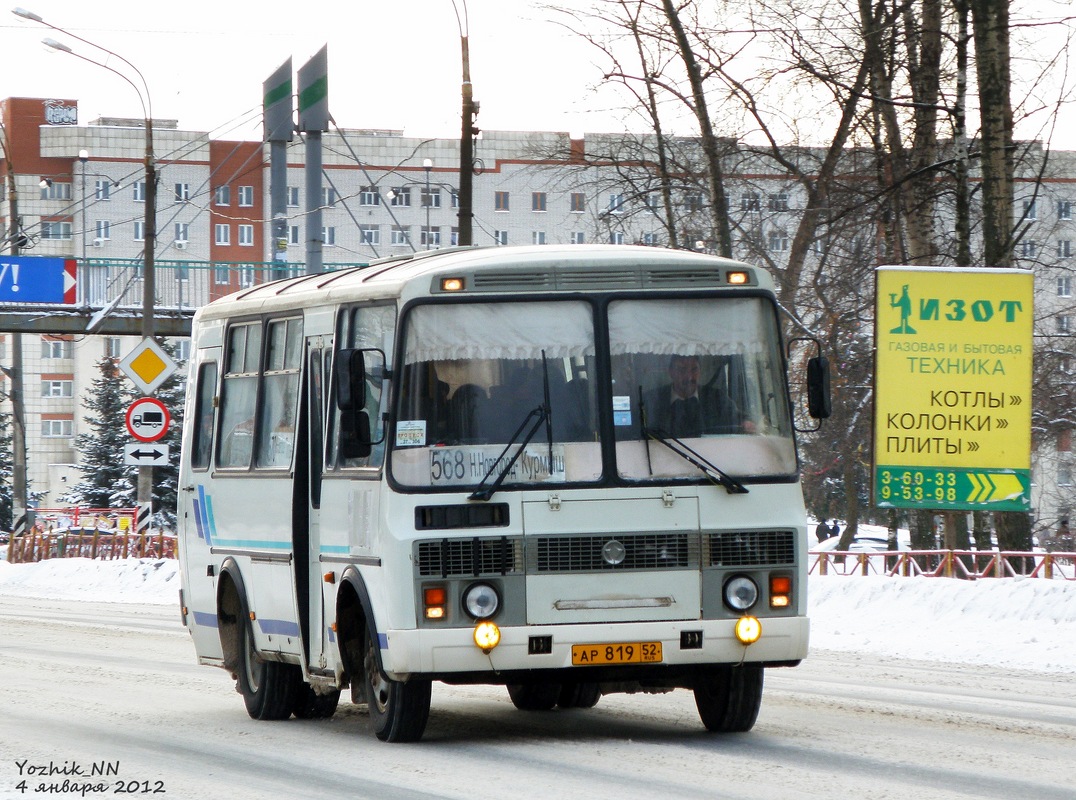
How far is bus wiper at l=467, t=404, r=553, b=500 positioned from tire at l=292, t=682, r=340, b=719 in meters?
2.97

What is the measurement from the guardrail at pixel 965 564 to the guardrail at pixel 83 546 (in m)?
14.6

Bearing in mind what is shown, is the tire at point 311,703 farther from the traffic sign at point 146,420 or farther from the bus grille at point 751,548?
the traffic sign at point 146,420

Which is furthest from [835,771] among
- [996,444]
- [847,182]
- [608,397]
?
[847,182]

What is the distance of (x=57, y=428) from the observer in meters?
108

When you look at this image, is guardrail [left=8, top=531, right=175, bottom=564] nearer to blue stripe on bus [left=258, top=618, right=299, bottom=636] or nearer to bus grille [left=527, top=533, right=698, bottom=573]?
blue stripe on bus [left=258, top=618, right=299, bottom=636]

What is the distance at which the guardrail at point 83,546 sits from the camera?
37.6 meters

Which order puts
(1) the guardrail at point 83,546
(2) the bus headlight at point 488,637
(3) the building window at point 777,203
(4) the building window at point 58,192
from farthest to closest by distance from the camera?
1. (4) the building window at point 58,192
2. (1) the guardrail at point 83,546
3. (3) the building window at point 777,203
4. (2) the bus headlight at point 488,637

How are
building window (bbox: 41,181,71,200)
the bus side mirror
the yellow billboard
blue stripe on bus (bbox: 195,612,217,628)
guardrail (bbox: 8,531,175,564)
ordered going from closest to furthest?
the bus side mirror < blue stripe on bus (bbox: 195,612,217,628) < the yellow billboard < guardrail (bbox: 8,531,175,564) < building window (bbox: 41,181,71,200)

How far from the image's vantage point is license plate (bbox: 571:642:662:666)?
945 centimetres

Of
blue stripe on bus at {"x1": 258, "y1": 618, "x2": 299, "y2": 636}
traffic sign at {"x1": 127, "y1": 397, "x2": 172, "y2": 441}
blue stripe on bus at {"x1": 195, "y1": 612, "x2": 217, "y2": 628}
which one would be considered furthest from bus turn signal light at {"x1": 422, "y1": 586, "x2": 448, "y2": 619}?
traffic sign at {"x1": 127, "y1": 397, "x2": 172, "y2": 441}

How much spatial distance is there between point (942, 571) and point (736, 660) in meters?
14.6

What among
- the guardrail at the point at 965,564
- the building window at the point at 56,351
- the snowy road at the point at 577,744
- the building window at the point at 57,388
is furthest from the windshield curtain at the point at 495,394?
the building window at the point at 57,388

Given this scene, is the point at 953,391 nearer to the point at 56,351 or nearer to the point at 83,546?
the point at 83,546

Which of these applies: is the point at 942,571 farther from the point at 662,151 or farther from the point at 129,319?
the point at 129,319
